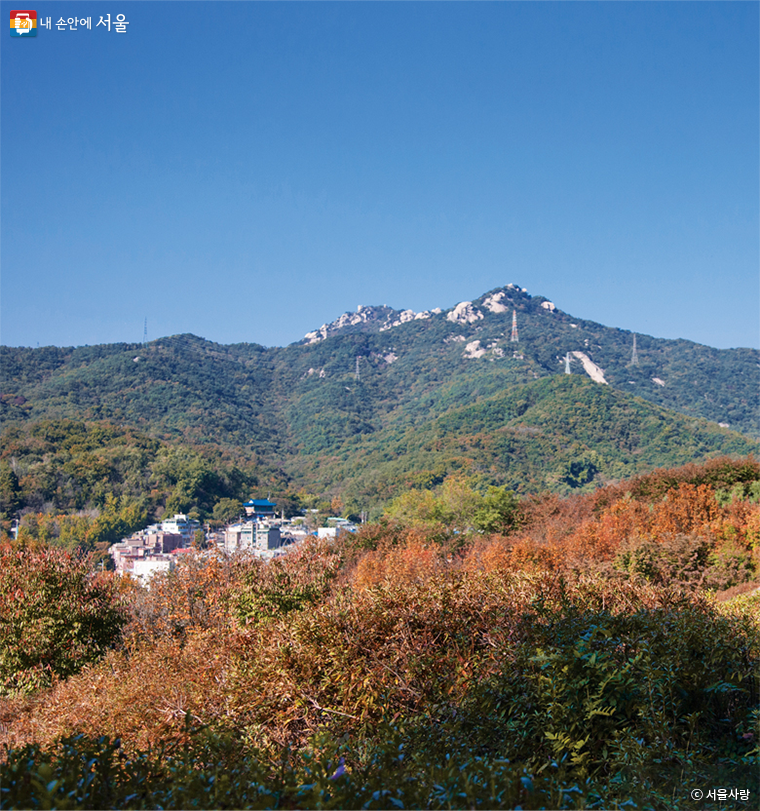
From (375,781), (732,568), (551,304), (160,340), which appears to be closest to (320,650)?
(375,781)

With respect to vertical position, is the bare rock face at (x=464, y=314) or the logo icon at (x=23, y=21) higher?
the bare rock face at (x=464, y=314)

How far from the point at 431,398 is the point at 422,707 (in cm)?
10687

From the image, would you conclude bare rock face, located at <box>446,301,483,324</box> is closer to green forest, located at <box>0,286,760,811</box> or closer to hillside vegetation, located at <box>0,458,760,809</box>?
green forest, located at <box>0,286,760,811</box>

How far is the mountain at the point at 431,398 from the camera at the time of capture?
217 feet

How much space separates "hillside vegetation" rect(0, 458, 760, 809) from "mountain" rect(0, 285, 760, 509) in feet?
164

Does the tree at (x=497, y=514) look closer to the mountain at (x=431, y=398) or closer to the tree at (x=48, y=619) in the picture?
the tree at (x=48, y=619)

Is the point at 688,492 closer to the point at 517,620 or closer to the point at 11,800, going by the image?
the point at 517,620

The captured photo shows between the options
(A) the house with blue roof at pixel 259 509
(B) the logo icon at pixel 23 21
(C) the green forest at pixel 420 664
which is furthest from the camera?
(A) the house with blue roof at pixel 259 509

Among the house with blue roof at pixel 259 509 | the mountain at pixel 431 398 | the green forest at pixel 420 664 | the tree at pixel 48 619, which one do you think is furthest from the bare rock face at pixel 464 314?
the tree at pixel 48 619

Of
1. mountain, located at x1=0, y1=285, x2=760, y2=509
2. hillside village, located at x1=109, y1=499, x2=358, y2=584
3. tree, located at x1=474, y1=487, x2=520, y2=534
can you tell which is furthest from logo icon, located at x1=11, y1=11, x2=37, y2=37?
mountain, located at x1=0, y1=285, x2=760, y2=509

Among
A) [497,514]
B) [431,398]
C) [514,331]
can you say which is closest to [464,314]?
[514,331]

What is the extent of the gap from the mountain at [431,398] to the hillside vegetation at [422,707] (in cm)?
5011

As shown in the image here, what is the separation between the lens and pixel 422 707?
159 inches

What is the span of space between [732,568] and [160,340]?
134m
